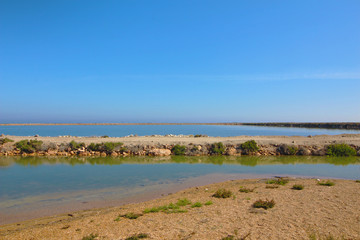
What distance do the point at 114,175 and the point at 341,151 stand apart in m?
20.5

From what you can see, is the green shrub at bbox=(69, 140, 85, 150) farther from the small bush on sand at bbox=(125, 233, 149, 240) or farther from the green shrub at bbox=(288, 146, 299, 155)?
the green shrub at bbox=(288, 146, 299, 155)

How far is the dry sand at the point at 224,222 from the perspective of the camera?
19.5 feet

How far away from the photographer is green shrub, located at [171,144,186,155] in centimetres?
2311

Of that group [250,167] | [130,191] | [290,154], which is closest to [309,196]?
[130,191]

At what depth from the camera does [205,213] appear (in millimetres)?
7434

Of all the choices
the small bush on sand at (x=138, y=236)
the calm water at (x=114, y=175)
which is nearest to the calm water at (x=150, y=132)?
the calm water at (x=114, y=175)

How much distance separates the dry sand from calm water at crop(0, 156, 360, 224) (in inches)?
68.7

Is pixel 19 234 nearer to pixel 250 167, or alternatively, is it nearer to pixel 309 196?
pixel 309 196

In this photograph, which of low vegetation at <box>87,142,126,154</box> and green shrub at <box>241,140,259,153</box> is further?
green shrub at <box>241,140,259,153</box>

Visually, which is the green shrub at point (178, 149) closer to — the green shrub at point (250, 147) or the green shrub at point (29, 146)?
the green shrub at point (250, 147)

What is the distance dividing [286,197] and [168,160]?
1223cm

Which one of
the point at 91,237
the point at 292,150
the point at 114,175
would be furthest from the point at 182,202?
the point at 292,150

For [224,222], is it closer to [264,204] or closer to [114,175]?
[264,204]

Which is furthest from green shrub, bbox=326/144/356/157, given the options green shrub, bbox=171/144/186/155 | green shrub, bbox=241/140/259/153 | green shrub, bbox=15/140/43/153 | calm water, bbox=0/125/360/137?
green shrub, bbox=15/140/43/153
